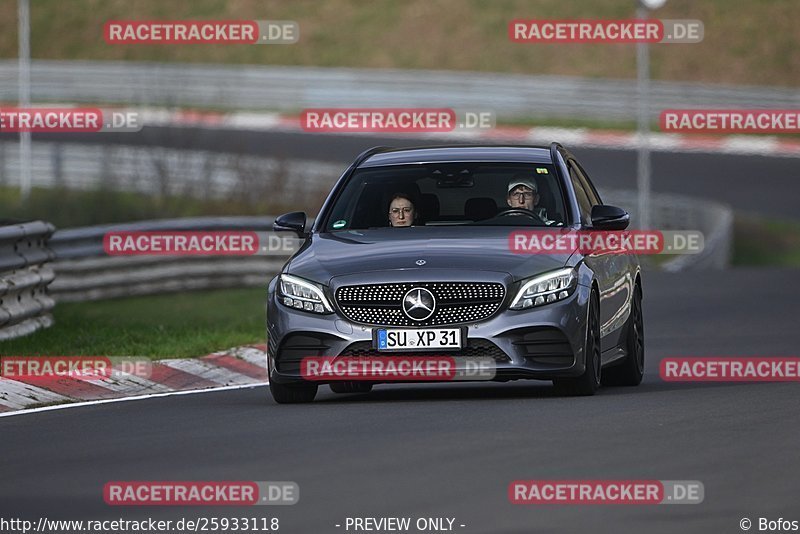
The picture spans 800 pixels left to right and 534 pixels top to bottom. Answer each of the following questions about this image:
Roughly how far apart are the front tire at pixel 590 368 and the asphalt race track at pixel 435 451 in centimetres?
13

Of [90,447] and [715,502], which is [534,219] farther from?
[715,502]

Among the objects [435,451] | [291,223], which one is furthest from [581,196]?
[435,451]

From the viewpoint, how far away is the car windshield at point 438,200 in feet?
43.1

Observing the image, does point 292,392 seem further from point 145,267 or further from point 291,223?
point 145,267

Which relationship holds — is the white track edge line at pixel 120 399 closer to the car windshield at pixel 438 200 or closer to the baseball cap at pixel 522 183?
the car windshield at pixel 438 200

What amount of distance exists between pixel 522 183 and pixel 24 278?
16.9 feet

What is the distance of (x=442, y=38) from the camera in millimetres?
61781

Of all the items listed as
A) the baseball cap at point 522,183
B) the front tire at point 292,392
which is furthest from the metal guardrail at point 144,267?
the front tire at point 292,392

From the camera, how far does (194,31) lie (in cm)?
6212

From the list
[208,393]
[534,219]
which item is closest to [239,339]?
[208,393]

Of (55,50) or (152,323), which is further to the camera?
(55,50)

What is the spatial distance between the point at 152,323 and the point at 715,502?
11450 mm

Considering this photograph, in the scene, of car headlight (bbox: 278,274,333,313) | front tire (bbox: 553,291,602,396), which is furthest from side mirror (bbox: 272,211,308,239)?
front tire (bbox: 553,291,602,396)

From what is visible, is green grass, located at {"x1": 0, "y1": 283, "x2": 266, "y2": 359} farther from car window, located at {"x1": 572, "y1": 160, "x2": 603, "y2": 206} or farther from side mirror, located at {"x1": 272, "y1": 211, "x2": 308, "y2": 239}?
car window, located at {"x1": 572, "y1": 160, "x2": 603, "y2": 206}
